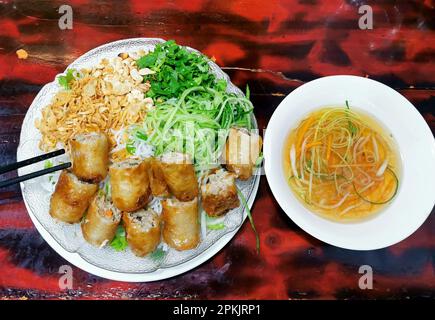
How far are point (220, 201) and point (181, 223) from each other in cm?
25

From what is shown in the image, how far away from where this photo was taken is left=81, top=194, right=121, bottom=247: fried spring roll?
2480mm

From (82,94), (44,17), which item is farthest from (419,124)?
(44,17)

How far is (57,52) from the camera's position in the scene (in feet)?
10.2

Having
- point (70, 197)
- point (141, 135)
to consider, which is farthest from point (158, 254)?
point (141, 135)

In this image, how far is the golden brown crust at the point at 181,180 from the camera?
243 cm

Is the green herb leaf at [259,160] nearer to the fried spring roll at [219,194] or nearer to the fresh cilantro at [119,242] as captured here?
the fried spring roll at [219,194]

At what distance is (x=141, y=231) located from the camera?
2457mm

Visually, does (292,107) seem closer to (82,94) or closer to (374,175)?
(374,175)

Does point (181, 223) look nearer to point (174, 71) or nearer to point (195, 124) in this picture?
point (195, 124)

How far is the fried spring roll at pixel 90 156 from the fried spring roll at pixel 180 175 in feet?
1.11

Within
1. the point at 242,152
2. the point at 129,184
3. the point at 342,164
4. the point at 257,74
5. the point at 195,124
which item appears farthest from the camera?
the point at 257,74

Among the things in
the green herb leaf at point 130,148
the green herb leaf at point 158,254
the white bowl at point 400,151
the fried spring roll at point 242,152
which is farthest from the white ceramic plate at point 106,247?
the green herb leaf at point 130,148

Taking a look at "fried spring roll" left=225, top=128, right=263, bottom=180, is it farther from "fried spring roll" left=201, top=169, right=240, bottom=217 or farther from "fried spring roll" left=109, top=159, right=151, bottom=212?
"fried spring roll" left=109, top=159, right=151, bottom=212

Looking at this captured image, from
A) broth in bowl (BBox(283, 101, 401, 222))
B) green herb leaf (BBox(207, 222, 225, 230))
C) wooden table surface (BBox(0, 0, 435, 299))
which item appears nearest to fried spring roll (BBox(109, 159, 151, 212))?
green herb leaf (BBox(207, 222, 225, 230))
